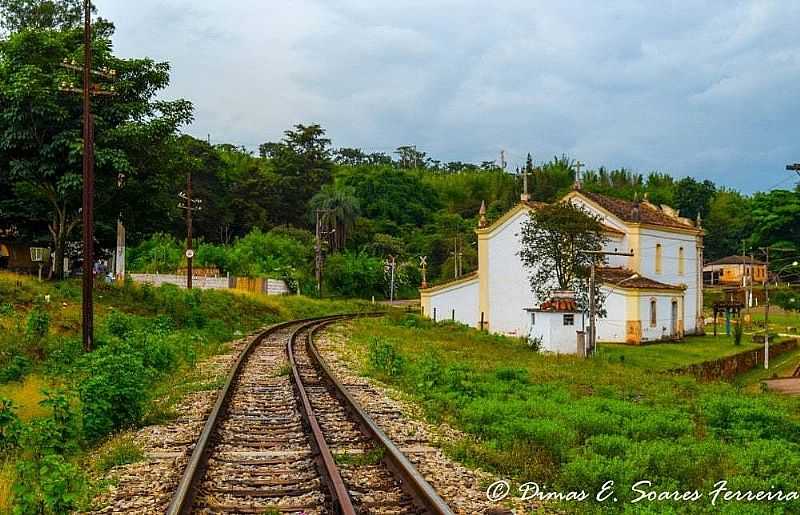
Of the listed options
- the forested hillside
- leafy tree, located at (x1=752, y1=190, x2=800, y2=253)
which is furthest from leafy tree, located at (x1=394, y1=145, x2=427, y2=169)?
leafy tree, located at (x1=752, y1=190, x2=800, y2=253)

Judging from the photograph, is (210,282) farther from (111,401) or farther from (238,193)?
(111,401)

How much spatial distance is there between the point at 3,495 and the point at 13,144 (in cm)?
2280

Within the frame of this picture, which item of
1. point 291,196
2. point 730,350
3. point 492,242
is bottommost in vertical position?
point 730,350

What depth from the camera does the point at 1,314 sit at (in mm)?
23125

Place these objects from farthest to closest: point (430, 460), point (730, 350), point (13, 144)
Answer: point (730, 350)
point (13, 144)
point (430, 460)

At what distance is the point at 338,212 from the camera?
81.2 m

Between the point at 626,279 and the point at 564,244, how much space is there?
9.82m

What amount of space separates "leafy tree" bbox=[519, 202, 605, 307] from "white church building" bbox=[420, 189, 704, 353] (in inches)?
195

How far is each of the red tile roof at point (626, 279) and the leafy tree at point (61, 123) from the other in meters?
21.3

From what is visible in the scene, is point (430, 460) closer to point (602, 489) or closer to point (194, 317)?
point (602, 489)

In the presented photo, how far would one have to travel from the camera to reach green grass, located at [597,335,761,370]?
103 ft

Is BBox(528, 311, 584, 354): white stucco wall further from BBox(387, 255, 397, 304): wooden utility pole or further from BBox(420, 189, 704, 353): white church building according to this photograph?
BBox(387, 255, 397, 304): wooden utility pole

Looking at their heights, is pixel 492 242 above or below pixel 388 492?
above

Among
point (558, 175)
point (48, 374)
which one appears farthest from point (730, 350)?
point (558, 175)
